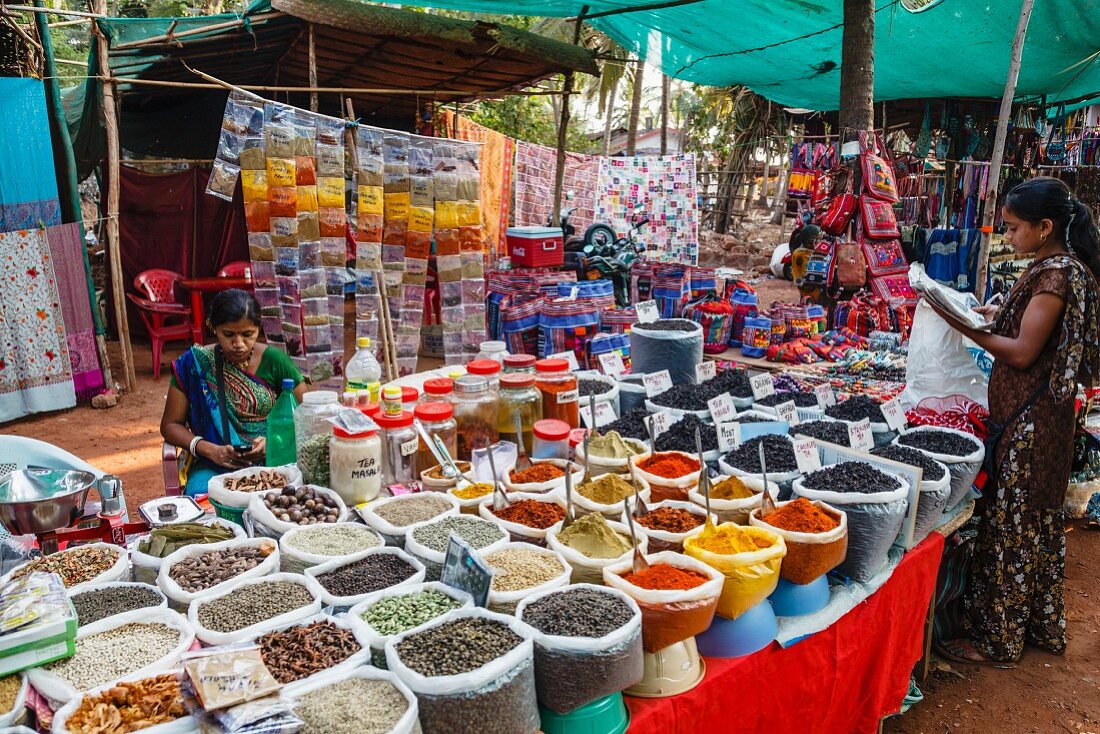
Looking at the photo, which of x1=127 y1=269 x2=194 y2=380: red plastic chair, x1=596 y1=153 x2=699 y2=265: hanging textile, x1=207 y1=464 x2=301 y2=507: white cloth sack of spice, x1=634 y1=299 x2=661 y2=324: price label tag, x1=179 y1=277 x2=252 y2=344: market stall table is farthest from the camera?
x1=596 y1=153 x2=699 y2=265: hanging textile

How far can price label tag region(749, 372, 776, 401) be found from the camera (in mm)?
2742

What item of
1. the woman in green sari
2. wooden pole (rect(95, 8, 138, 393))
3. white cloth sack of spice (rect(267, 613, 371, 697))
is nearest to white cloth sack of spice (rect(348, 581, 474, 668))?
white cloth sack of spice (rect(267, 613, 371, 697))

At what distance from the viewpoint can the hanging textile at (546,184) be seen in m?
8.45

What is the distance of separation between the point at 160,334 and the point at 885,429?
6.32 m

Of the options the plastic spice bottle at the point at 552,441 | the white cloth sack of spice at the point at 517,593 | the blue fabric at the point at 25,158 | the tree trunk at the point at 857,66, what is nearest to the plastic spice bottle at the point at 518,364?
the plastic spice bottle at the point at 552,441

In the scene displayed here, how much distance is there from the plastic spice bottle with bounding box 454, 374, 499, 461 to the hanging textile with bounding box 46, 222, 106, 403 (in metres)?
4.61

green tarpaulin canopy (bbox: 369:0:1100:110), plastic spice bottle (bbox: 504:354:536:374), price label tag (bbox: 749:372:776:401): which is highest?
green tarpaulin canopy (bbox: 369:0:1100:110)

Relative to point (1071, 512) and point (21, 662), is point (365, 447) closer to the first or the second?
point (21, 662)

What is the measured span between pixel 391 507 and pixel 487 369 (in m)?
0.66

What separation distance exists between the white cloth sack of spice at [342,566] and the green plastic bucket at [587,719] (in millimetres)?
365

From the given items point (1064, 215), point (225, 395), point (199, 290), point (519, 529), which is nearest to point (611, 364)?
point (519, 529)

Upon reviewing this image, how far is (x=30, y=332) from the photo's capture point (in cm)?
537

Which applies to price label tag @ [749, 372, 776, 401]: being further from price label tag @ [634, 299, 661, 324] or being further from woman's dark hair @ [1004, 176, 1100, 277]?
woman's dark hair @ [1004, 176, 1100, 277]

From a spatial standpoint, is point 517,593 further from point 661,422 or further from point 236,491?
point 661,422
